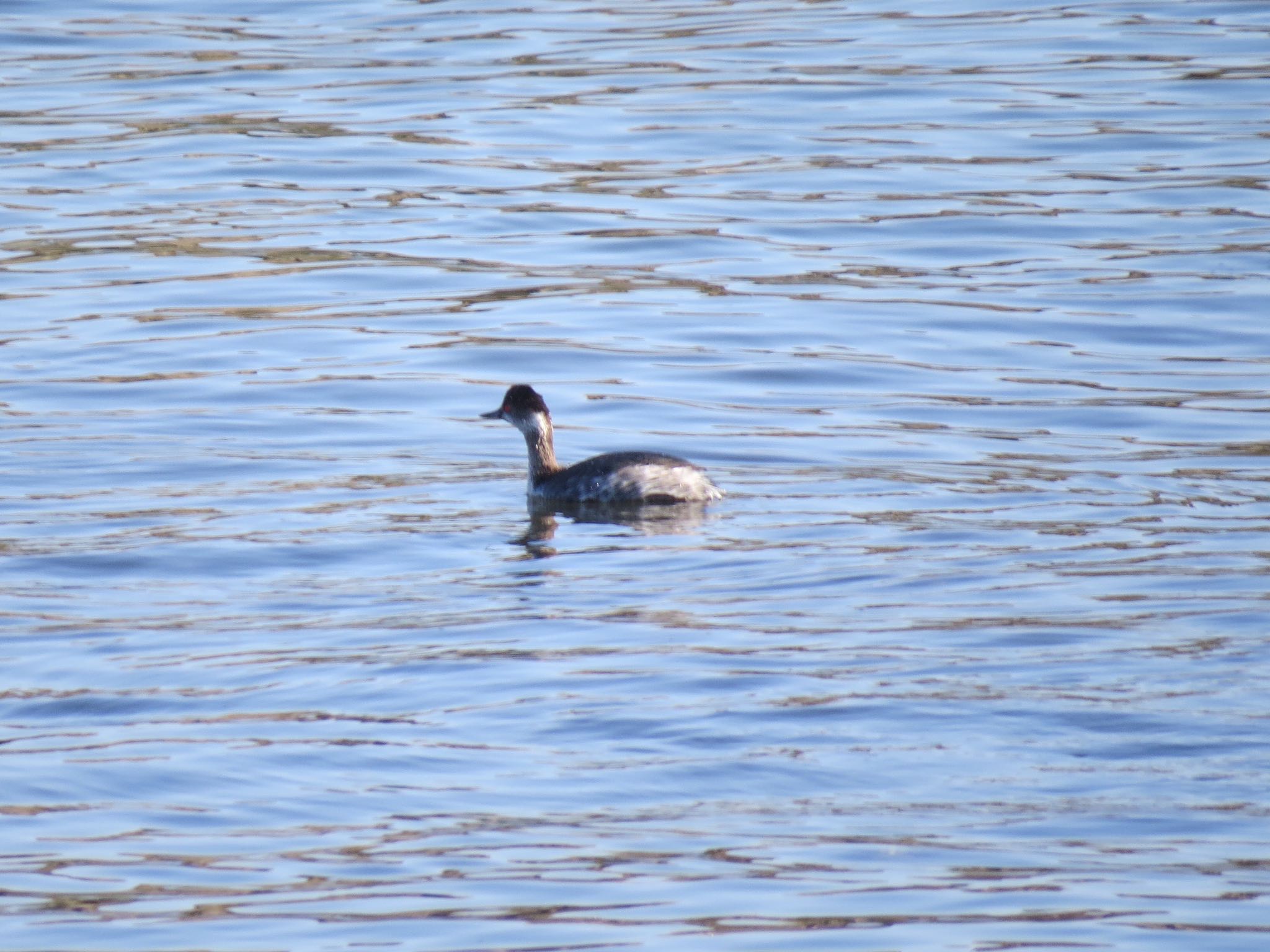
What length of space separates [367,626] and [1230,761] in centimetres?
394

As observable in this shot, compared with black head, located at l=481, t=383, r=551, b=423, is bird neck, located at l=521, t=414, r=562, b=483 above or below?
below

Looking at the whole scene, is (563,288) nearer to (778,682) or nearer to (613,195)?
(613,195)

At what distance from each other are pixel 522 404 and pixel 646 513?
1.48 metres

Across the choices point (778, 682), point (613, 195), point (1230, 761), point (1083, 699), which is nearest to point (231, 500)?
point (778, 682)

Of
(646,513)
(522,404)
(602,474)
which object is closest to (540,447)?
(522,404)

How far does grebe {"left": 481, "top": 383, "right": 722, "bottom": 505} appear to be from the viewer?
41.4ft

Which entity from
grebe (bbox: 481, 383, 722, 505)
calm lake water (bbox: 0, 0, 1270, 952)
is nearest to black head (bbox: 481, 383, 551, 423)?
grebe (bbox: 481, 383, 722, 505)

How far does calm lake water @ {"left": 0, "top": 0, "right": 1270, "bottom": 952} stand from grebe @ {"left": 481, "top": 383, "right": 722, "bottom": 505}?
0.21 metres

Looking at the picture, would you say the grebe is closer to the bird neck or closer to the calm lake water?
the bird neck

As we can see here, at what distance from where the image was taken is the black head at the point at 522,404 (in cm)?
1367

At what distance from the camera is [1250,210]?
20.6m

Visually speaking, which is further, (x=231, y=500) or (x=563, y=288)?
(x=563, y=288)

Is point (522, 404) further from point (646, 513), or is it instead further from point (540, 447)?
point (646, 513)

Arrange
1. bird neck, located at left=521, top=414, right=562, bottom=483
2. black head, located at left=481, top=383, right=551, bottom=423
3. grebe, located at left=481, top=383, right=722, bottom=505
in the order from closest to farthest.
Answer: grebe, located at left=481, top=383, right=722, bottom=505 → bird neck, located at left=521, top=414, right=562, bottom=483 → black head, located at left=481, top=383, right=551, bottom=423
